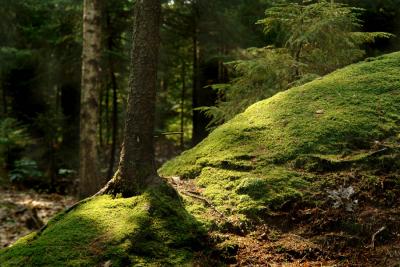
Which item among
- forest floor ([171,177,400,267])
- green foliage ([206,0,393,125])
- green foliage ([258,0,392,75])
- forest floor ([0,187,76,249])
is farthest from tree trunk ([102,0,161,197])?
forest floor ([0,187,76,249])

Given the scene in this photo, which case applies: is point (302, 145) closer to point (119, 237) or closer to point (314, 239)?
point (314, 239)

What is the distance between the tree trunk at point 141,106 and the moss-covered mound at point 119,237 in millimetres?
191

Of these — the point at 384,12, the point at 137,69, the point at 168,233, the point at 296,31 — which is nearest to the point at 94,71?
the point at 296,31

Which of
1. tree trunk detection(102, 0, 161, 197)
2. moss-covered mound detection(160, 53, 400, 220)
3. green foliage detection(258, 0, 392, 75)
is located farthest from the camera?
green foliage detection(258, 0, 392, 75)

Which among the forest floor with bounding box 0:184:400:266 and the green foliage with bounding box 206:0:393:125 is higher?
the green foliage with bounding box 206:0:393:125

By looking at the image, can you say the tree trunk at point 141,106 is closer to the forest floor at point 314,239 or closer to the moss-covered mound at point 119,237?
the moss-covered mound at point 119,237

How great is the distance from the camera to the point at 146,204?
4.01m

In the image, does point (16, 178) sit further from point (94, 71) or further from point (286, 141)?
point (286, 141)

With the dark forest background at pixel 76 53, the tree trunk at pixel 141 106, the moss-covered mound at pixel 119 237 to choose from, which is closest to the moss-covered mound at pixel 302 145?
the moss-covered mound at pixel 119 237

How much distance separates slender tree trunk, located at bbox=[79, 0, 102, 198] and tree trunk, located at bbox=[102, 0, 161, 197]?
500 centimetres

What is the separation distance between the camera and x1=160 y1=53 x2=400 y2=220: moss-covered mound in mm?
4207

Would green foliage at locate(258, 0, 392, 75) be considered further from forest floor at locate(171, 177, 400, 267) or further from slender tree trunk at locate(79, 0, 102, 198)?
forest floor at locate(171, 177, 400, 267)

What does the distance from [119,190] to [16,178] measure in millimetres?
12191

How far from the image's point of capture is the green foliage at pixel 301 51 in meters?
7.34
